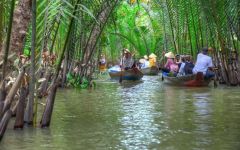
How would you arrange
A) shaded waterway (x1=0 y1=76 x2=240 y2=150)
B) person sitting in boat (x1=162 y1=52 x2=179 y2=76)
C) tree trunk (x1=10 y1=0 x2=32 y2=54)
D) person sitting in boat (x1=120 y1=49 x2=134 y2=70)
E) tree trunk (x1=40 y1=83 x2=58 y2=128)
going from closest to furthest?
shaded waterway (x1=0 y1=76 x2=240 y2=150) < tree trunk (x1=40 y1=83 x2=58 y2=128) < tree trunk (x1=10 y1=0 x2=32 y2=54) < person sitting in boat (x1=162 y1=52 x2=179 y2=76) < person sitting in boat (x1=120 y1=49 x2=134 y2=70)

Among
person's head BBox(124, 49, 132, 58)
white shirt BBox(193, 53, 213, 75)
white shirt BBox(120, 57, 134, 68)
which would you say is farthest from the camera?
white shirt BBox(120, 57, 134, 68)

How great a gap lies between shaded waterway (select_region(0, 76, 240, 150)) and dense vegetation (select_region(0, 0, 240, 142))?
487mm

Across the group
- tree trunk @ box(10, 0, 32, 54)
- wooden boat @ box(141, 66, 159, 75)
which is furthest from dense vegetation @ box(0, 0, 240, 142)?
wooden boat @ box(141, 66, 159, 75)

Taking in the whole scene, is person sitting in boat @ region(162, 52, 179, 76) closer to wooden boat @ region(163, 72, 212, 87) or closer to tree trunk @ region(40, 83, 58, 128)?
wooden boat @ region(163, 72, 212, 87)

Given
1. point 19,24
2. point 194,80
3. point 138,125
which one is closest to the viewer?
point 138,125

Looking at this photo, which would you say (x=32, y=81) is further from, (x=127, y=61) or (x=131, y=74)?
(x=127, y=61)

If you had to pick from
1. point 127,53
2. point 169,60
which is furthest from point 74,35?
point 127,53

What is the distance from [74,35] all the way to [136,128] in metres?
8.37

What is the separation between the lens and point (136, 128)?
27.1ft

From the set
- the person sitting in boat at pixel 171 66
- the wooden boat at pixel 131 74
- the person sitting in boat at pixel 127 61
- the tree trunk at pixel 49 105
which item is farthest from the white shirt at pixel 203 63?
the tree trunk at pixel 49 105

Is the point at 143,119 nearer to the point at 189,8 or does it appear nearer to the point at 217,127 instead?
the point at 217,127

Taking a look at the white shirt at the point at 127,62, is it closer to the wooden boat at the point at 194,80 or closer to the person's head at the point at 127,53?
the person's head at the point at 127,53

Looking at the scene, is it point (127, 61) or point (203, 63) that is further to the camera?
point (127, 61)

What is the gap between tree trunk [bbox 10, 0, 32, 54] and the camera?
918 cm
